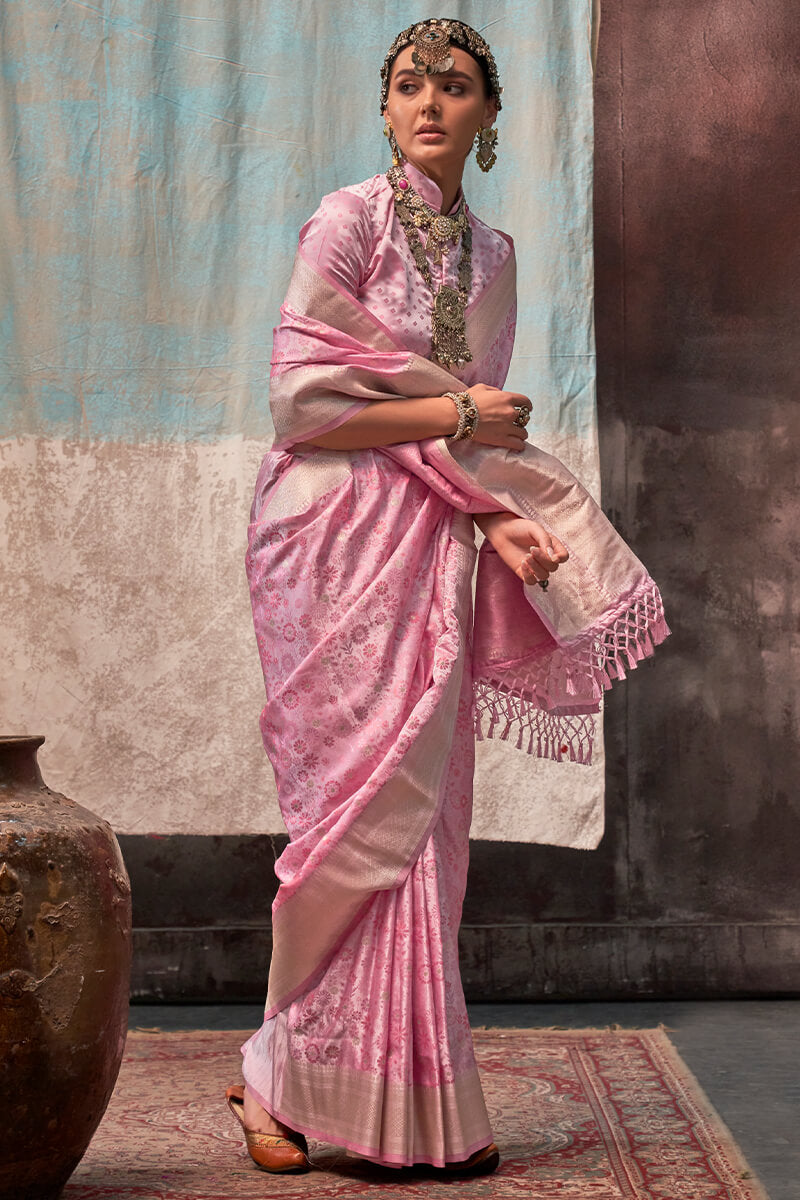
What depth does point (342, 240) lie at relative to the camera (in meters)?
2.32

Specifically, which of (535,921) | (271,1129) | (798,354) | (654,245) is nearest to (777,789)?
(535,921)

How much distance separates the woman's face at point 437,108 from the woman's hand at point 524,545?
0.60 meters

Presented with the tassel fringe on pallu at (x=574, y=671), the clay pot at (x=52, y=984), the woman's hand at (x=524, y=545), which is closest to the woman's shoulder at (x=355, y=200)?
the woman's hand at (x=524, y=545)

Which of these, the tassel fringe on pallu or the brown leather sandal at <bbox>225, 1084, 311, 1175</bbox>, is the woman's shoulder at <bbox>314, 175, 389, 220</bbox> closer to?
the tassel fringe on pallu

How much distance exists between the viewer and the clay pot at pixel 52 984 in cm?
183

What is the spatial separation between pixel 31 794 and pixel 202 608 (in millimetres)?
1553

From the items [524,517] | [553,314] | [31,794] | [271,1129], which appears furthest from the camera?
[553,314]

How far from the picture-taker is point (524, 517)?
→ 238 centimetres

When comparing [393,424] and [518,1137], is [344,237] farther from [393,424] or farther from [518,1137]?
[518,1137]

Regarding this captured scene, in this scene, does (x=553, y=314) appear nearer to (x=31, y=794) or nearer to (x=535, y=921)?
(x=535, y=921)

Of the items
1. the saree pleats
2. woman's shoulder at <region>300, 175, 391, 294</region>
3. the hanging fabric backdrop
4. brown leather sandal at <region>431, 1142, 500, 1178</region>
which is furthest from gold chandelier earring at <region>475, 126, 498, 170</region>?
brown leather sandal at <region>431, 1142, 500, 1178</region>

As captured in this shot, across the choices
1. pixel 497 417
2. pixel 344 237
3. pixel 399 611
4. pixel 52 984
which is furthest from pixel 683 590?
pixel 52 984

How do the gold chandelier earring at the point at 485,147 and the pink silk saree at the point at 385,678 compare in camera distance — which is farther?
the gold chandelier earring at the point at 485,147

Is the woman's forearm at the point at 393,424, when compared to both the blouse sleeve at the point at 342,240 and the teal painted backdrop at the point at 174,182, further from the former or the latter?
the teal painted backdrop at the point at 174,182
